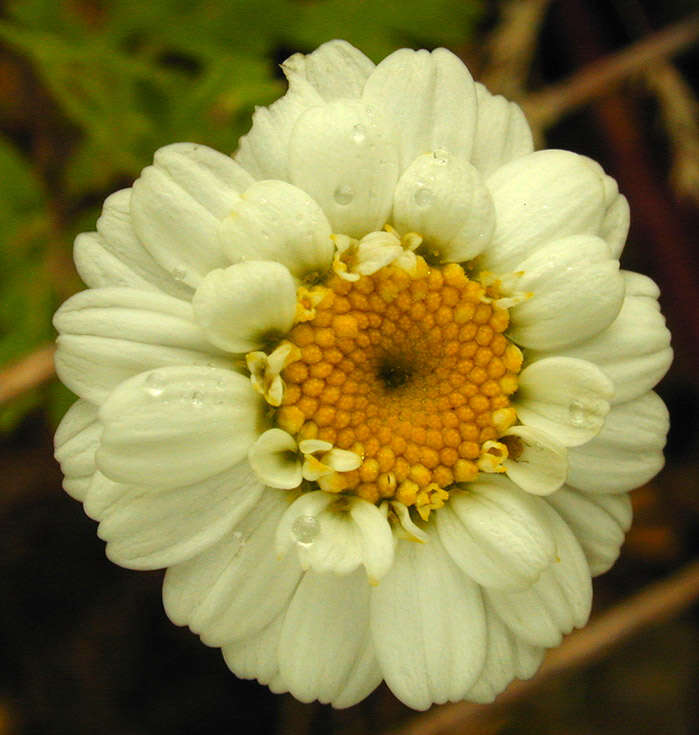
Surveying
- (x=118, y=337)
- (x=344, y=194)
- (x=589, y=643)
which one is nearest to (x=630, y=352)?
(x=344, y=194)

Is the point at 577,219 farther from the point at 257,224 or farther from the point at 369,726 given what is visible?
the point at 369,726

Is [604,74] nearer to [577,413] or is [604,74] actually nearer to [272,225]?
[577,413]

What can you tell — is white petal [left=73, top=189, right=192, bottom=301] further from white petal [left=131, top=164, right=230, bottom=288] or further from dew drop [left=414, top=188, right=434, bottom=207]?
dew drop [left=414, top=188, right=434, bottom=207]

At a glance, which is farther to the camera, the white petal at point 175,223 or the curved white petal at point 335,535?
the white petal at point 175,223

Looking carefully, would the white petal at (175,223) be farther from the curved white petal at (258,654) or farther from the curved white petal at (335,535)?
the curved white petal at (258,654)

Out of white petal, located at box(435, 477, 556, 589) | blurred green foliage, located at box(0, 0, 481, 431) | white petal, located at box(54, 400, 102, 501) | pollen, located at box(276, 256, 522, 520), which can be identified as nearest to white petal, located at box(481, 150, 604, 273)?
pollen, located at box(276, 256, 522, 520)

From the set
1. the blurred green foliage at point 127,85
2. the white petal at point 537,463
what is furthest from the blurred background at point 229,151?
the white petal at point 537,463
